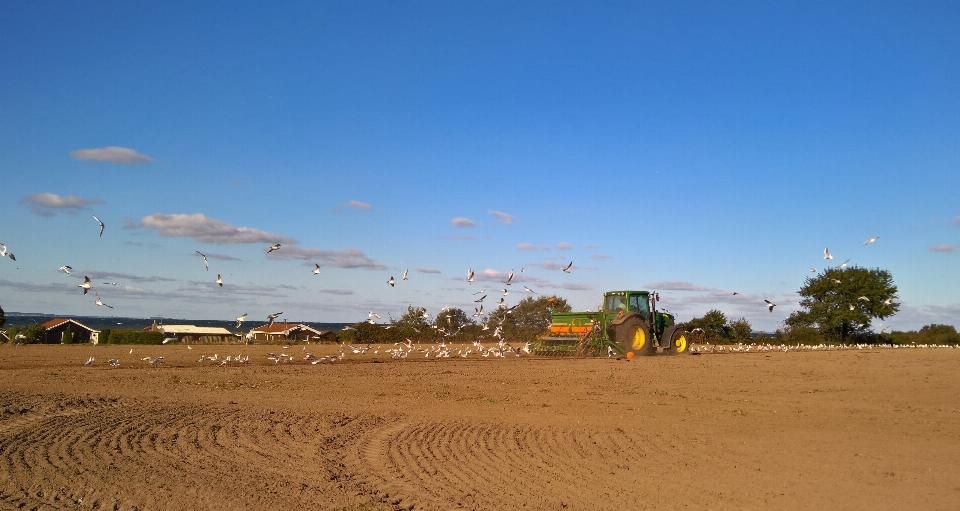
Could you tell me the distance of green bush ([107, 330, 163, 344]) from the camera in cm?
4456

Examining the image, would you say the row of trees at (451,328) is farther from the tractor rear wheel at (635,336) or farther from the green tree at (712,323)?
the tractor rear wheel at (635,336)

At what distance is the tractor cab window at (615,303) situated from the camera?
28453 millimetres

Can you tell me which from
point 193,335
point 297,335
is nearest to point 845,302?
point 297,335

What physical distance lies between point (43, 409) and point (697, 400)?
508 inches

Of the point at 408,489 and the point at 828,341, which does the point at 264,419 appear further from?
the point at 828,341

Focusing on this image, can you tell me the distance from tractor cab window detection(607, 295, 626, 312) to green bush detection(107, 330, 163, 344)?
30.7m

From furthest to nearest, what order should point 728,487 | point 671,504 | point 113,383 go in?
point 113,383 → point 728,487 → point 671,504

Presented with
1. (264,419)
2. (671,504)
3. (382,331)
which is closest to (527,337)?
(382,331)

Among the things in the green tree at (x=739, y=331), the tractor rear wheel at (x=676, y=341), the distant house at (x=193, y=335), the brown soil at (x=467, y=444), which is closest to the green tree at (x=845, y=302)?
the green tree at (x=739, y=331)

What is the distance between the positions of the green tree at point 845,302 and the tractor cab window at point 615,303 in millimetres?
28183

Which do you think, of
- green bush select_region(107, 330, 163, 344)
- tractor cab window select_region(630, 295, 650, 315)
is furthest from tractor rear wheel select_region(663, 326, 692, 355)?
green bush select_region(107, 330, 163, 344)

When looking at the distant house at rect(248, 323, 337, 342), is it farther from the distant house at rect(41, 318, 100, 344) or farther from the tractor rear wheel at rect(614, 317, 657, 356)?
the tractor rear wheel at rect(614, 317, 657, 356)

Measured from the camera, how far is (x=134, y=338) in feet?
147

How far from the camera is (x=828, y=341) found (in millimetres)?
51062
